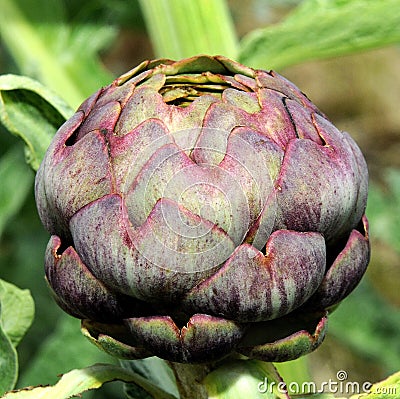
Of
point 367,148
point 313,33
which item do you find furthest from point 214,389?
point 367,148

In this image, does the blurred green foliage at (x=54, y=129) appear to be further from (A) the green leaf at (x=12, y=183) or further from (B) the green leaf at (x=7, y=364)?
(B) the green leaf at (x=7, y=364)

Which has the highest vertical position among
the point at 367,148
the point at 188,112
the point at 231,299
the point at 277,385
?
the point at 188,112

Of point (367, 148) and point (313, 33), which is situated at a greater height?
point (313, 33)

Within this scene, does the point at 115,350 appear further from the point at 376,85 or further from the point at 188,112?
the point at 376,85

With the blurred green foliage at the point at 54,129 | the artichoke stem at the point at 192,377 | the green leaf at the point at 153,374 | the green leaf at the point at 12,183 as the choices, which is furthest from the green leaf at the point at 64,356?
the artichoke stem at the point at 192,377

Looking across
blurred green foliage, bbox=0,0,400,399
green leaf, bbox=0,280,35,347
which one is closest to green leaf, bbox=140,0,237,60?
blurred green foliage, bbox=0,0,400,399

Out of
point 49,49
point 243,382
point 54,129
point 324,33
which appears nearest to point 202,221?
point 243,382
